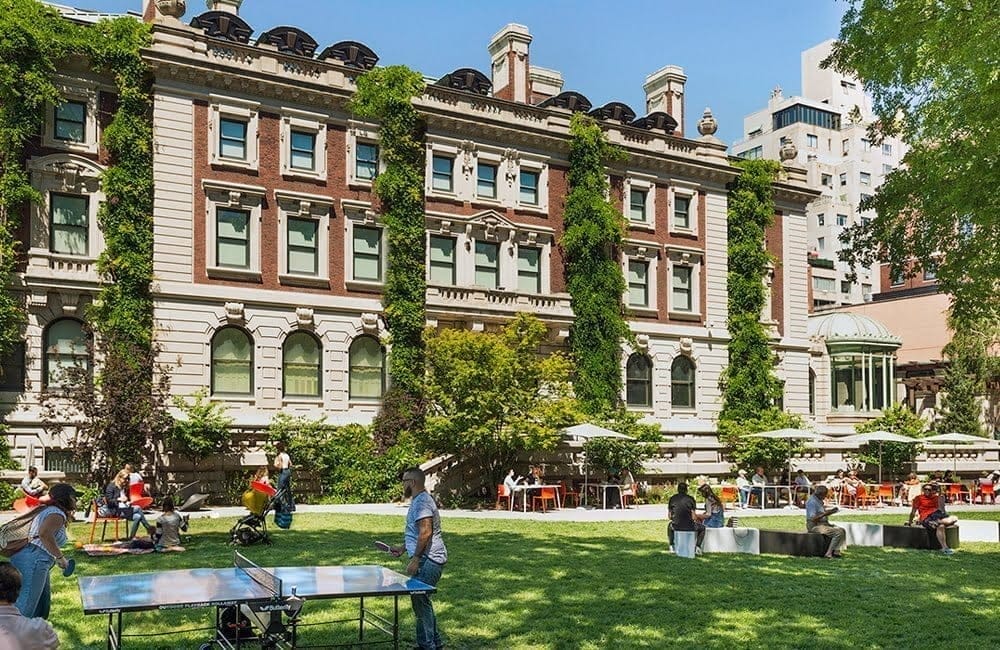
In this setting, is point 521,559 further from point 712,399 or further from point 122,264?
point 712,399

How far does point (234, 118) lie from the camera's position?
33906 millimetres

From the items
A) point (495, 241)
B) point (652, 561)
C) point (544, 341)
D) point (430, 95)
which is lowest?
point (652, 561)

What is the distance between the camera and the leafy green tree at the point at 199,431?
30031 mm

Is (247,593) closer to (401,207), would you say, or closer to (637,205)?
(401,207)

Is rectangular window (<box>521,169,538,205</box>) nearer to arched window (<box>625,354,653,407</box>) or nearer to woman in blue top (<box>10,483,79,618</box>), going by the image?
arched window (<box>625,354,653,407</box>)

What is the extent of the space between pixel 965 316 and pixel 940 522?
335 inches

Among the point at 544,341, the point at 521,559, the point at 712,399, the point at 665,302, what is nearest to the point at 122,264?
the point at 544,341

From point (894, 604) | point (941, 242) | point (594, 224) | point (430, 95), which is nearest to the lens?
point (894, 604)

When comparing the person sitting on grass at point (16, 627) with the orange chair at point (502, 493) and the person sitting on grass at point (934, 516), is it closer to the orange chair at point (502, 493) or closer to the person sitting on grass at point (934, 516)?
the person sitting on grass at point (934, 516)

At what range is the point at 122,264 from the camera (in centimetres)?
3073

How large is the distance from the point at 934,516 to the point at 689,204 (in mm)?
25745

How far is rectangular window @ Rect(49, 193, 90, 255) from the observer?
3073 cm

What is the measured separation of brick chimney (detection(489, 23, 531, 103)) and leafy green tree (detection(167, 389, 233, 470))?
1888 cm

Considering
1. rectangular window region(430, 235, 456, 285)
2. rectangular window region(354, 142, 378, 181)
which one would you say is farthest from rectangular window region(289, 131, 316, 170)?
rectangular window region(430, 235, 456, 285)
